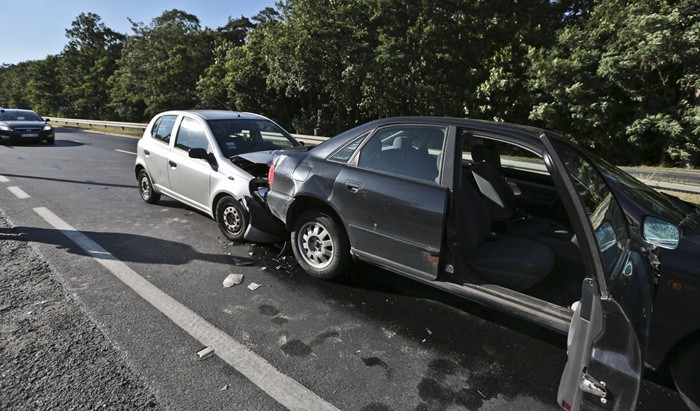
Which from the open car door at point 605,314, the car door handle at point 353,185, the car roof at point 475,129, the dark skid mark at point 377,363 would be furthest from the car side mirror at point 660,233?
the car door handle at point 353,185

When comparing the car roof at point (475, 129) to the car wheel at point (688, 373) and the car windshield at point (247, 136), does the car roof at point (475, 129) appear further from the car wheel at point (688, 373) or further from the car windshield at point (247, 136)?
the car windshield at point (247, 136)

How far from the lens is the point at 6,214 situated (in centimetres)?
560

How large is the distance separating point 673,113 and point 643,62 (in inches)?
98.8

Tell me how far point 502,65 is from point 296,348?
1977cm

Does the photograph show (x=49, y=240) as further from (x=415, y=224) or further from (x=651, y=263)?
(x=651, y=263)

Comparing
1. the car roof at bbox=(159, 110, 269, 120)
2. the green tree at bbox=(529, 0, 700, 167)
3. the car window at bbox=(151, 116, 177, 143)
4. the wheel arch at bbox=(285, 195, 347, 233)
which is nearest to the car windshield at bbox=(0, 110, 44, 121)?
the car window at bbox=(151, 116, 177, 143)

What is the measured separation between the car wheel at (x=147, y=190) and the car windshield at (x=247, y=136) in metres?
1.93

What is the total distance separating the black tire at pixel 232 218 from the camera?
454cm

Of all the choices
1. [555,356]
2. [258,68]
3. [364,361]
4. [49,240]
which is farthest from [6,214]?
[258,68]

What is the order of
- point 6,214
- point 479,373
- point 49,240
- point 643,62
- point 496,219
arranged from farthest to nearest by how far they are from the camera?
point 643,62, point 6,214, point 49,240, point 496,219, point 479,373

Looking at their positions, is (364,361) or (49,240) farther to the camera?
(49,240)

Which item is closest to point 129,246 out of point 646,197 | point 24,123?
point 646,197

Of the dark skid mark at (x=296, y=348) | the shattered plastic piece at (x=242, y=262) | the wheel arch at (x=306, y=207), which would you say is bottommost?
the dark skid mark at (x=296, y=348)

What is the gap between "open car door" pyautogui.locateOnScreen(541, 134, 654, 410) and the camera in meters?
1.62
